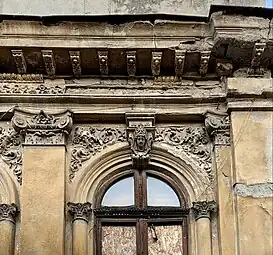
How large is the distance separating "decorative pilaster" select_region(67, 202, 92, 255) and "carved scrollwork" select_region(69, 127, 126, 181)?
1.43 ft

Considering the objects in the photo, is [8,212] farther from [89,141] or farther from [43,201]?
[89,141]

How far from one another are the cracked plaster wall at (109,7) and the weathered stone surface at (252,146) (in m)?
1.87

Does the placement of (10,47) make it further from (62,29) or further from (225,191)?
(225,191)

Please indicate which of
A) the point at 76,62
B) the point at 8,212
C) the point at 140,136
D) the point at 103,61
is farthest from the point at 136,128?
the point at 8,212

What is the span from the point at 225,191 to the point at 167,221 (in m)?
0.74

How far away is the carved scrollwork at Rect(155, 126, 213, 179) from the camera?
9062 mm

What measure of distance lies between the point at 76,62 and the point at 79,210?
1.73 meters

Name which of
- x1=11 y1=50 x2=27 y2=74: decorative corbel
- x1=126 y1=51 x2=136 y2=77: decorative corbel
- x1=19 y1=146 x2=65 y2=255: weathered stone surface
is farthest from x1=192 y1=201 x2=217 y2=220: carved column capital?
x1=11 y1=50 x2=27 y2=74: decorative corbel

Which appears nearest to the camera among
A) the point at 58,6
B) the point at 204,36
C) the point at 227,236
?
the point at 227,236

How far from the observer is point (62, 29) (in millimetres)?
9023

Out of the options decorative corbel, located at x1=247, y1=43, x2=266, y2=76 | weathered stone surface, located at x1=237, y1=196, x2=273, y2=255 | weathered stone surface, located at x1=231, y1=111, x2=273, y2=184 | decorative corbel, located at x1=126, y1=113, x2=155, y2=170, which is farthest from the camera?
decorative corbel, located at x1=126, y1=113, x2=155, y2=170

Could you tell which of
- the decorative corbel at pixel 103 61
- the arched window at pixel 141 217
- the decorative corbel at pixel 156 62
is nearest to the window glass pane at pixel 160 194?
the arched window at pixel 141 217

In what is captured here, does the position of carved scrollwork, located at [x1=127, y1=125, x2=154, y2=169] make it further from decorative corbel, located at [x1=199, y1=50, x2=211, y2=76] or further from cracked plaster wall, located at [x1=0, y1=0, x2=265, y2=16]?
cracked plaster wall, located at [x1=0, y1=0, x2=265, y2=16]

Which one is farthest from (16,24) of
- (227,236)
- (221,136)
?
(227,236)
